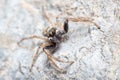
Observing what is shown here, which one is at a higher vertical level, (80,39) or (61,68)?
(80,39)

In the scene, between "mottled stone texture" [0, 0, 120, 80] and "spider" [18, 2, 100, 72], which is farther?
"spider" [18, 2, 100, 72]

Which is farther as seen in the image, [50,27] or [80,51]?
[50,27]

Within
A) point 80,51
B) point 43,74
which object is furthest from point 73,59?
point 43,74

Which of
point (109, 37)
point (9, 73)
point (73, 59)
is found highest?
point (109, 37)

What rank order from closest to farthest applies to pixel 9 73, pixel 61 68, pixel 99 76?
1. pixel 99 76
2. pixel 61 68
3. pixel 9 73

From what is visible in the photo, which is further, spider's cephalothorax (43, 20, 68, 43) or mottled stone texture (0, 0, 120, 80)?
spider's cephalothorax (43, 20, 68, 43)

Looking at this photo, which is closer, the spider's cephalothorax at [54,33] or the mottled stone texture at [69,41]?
the mottled stone texture at [69,41]

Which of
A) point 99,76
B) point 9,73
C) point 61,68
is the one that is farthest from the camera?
point 9,73

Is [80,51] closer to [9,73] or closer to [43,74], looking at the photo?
[43,74]
